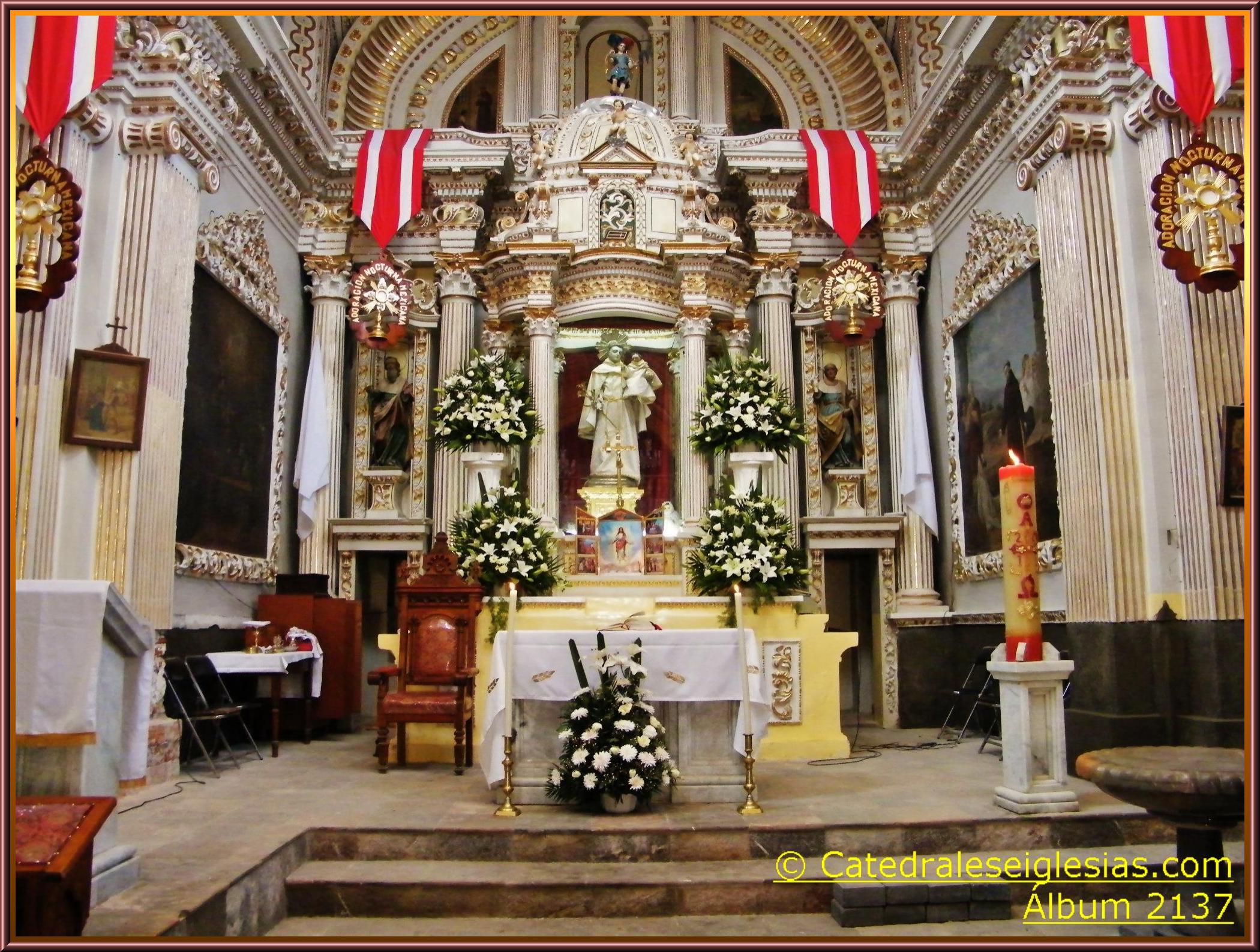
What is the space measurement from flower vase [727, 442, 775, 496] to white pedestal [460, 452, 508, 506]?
221cm

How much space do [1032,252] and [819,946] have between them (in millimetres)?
7444

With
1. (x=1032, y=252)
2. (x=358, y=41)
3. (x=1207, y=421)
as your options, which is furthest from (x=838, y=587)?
(x=358, y=41)

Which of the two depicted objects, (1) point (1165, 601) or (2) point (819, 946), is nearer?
(2) point (819, 946)

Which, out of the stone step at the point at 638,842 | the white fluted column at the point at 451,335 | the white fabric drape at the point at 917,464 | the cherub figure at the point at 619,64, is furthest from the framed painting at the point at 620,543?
the cherub figure at the point at 619,64

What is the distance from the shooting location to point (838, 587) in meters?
12.3

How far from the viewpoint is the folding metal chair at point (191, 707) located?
7359 millimetres

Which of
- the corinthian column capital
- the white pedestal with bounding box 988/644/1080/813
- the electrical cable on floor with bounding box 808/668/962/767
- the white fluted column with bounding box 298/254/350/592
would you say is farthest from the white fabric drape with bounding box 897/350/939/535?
the white fluted column with bounding box 298/254/350/592

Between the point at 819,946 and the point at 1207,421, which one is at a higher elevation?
the point at 1207,421

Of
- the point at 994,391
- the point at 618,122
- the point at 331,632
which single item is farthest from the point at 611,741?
the point at 618,122

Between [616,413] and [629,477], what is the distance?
2.35ft

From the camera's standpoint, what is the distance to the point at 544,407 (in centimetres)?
1081

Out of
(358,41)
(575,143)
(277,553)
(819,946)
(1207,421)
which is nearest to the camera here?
(819,946)

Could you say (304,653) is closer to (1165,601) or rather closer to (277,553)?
(277,553)

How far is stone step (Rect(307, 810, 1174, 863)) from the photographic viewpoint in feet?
17.1
